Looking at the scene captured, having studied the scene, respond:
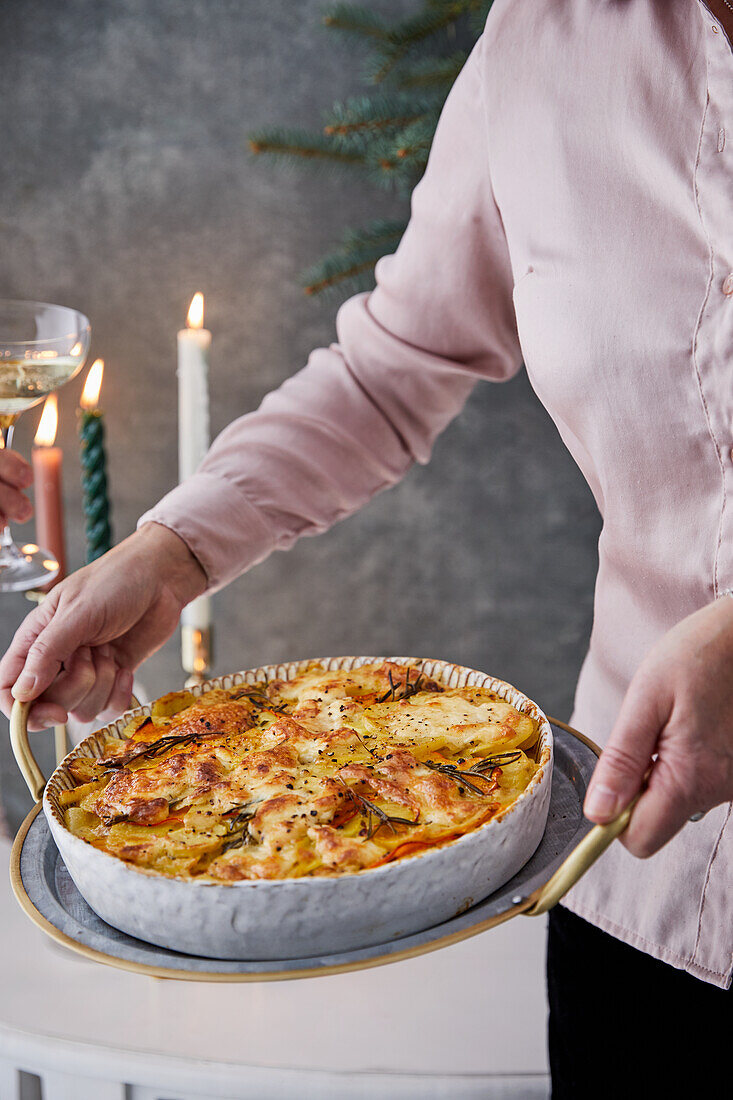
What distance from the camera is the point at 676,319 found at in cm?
65

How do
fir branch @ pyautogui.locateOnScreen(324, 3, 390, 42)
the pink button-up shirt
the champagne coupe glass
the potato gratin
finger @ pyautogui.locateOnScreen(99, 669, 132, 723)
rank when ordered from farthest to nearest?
fir branch @ pyautogui.locateOnScreen(324, 3, 390, 42) < the champagne coupe glass < finger @ pyautogui.locateOnScreen(99, 669, 132, 723) < the pink button-up shirt < the potato gratin

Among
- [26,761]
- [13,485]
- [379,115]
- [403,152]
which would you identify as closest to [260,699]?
[26,761]

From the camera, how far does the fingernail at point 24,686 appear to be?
26.3 inches

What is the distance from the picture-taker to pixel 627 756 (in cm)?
46

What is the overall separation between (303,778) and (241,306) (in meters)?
1.56

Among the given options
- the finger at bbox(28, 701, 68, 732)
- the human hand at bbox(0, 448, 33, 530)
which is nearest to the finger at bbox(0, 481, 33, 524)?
the human hand at bbox(0, 448, 33, 530)

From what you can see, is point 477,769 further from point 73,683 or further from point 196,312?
point 196,312

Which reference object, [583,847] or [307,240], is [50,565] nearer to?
[583,847]

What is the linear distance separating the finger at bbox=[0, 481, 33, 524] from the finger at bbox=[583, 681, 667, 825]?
59cm

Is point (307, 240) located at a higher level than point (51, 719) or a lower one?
higher

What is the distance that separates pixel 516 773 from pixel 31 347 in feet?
2.36

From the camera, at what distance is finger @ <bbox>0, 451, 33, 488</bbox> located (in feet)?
2.76

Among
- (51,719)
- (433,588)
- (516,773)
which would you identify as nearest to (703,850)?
(516,773)

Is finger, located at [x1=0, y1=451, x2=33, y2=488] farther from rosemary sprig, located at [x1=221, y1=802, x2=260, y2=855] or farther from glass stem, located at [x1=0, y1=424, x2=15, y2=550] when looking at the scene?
rosemary sprig, located at [x1=221, y1=802, x2=260, y2=855]
